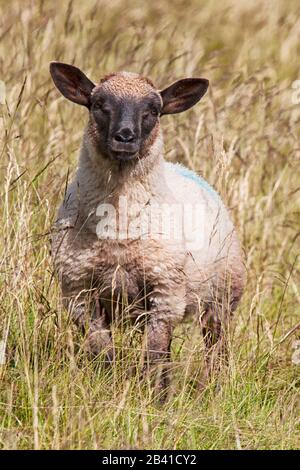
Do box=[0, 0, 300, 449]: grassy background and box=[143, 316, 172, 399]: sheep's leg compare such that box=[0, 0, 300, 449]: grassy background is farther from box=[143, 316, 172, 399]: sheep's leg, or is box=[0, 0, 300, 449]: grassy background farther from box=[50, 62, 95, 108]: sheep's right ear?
box=[50, 62, 95, 108]: sheep's right ear

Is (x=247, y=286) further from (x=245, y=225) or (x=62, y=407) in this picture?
(x=62, y=407)

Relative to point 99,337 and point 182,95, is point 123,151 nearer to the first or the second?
point 182,95

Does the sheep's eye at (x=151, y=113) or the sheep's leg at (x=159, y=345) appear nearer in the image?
the sheep's leg at (x=159, y=345)

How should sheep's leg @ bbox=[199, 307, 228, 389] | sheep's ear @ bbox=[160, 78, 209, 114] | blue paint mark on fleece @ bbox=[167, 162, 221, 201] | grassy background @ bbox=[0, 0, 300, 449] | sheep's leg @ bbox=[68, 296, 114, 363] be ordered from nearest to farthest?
1. grassy background @ bbox=[0, 0, 300, 449]
2. sheep's leg @ bbox=[199, 307, 228, 389]
3. sheep's leg @ bbox=[68, 296, 114, 363]
4. sheep's ear @ bbox=[160, 78, 209, 114]
5. blue paint mark on fleece @ bbox=[167, 162, 221, 201]

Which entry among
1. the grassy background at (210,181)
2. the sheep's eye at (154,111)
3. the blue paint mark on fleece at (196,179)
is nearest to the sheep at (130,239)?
the sheep's eye at (154,111)

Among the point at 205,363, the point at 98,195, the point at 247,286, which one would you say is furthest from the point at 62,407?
the point at 247,286

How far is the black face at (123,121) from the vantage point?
579 centimetres

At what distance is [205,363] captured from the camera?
18.6 feet

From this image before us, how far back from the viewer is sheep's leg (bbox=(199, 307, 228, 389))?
5.57m

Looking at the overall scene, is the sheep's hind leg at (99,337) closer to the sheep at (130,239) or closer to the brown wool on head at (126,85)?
the sheep at (130,239)

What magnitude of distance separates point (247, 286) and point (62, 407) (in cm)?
276

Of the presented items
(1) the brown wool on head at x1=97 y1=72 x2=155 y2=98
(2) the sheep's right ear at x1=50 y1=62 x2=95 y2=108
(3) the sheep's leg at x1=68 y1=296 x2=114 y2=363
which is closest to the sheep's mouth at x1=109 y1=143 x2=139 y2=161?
(1) the brown wool on head at x1=97 y1=72 x2=155 y2=98

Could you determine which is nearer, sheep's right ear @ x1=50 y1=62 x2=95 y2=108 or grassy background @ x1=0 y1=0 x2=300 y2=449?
grassy background @ x1=0 y1=0 x2=300 y2=449

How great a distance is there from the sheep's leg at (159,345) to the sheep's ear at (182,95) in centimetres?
126
